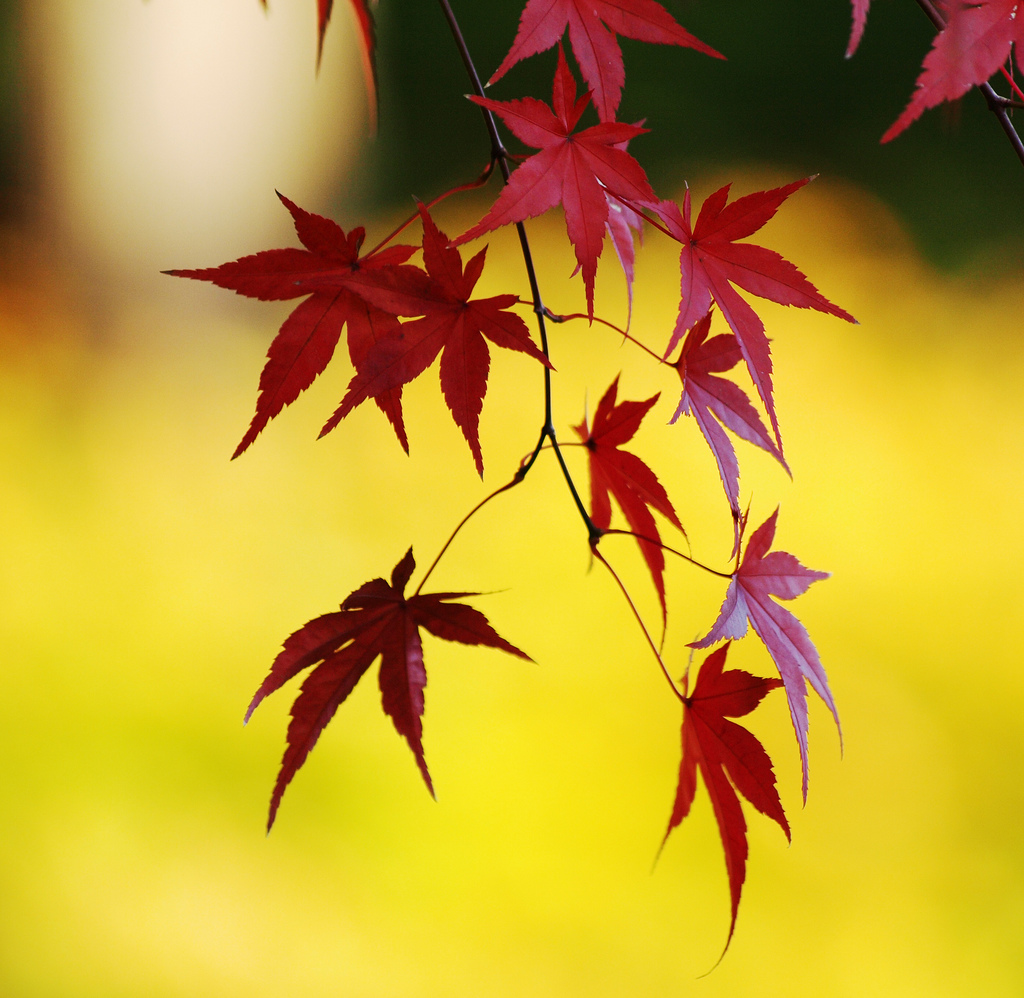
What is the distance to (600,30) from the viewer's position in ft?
1.62

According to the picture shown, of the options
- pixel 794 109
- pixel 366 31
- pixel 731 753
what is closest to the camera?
pixel 731 753

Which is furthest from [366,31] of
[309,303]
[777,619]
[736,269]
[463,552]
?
[463,552]

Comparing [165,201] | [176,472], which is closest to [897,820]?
[176,472]

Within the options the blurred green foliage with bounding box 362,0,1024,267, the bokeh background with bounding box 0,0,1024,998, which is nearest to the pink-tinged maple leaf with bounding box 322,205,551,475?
the bokeh background with bounding box 0,0,1024,998

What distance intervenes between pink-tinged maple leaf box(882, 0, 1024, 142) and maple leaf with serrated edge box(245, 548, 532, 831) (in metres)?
0.34

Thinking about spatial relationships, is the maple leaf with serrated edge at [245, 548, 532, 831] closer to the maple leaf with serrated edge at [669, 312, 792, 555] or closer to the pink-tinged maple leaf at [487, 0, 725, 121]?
the maple leaf with serrated edge at [669, 312, 792, 555]

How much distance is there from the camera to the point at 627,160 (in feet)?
1.54

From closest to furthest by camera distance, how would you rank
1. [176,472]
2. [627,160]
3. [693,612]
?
[627,160] < [693,612] < [176,472]

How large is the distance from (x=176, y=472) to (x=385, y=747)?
1.08 metres

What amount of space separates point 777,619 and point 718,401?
137 mm

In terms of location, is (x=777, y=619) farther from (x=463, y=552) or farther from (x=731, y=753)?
(x=463, y=552)

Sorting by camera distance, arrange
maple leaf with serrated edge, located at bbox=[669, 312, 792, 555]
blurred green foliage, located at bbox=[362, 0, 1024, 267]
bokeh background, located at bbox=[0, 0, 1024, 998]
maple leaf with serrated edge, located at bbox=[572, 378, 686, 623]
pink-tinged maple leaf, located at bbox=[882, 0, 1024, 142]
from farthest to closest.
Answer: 1. blurred green foliage, located at bbox=[362, 0, 1024, 267]
2. bokeh background, located at bbox=[0, 0, 1024, 998]
3. maple leaf with serrated edge, located at bbox=[572, 378, 686, 623]
4. maple leaf with serrated edge, located at bbox=[669, 312, 792, 555]
5. pink-tinged maple leaf, located at bbox=[882, 0, 1024, 142]

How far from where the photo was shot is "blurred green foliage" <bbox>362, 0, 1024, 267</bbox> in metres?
3.33

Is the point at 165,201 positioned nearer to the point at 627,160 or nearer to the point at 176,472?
the point at 176,472
